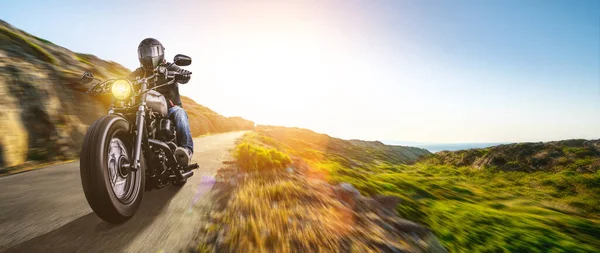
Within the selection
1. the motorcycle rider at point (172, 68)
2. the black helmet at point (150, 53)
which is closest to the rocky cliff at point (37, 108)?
the motorcycle rider at point (172, 68)

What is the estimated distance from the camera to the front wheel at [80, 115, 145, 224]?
7.73 feet

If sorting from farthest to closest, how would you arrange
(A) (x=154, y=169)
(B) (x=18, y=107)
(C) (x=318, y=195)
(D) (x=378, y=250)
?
1. (B) (x=18, y=107)
2. (C) (x=318, y=195)
3. (A) (x=154, y=169)
4. (D) (x=378, y=250)

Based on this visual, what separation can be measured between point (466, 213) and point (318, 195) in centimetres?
374

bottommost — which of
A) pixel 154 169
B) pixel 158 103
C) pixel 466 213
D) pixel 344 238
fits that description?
pixel 466 213

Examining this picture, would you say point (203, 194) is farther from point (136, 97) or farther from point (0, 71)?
point (0, 71)

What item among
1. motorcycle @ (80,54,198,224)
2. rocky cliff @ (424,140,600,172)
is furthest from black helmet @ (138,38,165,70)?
rocky cliff @ (424,140,600,172)

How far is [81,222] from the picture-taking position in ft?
9.12

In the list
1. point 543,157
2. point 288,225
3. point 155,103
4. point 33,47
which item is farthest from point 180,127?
point 543,157

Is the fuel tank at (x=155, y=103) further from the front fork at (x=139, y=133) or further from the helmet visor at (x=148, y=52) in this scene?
the helmet visor at (x=148, y=52)

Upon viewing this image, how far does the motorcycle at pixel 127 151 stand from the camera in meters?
2.40

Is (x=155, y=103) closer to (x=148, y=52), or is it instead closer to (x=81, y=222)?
(x=148, y=52)

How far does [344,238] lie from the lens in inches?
115

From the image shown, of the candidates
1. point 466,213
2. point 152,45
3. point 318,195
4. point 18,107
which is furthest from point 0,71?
point 466,213

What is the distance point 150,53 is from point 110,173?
218cm
